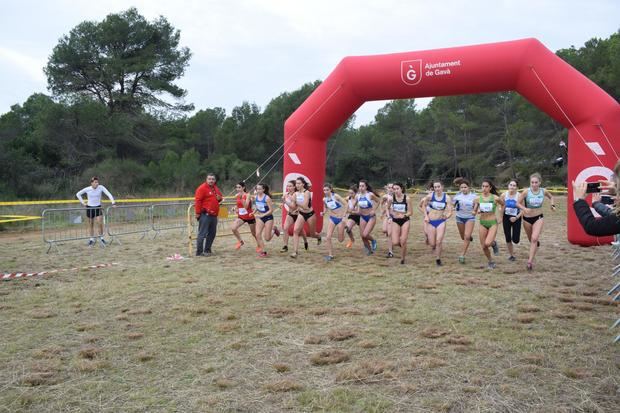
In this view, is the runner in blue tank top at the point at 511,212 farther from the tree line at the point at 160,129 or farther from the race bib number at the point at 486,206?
the tree line at the point at 160,129

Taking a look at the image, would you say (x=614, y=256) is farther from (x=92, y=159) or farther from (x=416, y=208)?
(x=92, y=159)

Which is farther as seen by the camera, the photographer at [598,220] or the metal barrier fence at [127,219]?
the metal barrier fence at [127,219]

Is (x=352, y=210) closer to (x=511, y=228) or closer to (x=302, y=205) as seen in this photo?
(x=302, y=205)

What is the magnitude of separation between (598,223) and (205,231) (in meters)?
7.63

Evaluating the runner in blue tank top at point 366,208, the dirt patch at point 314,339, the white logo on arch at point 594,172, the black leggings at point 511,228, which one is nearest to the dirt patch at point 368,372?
the dirt patch at point 314,339

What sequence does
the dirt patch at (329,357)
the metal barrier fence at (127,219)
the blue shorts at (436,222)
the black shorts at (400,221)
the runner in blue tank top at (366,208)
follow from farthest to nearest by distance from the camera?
the metal barrier fence at (127,219), the runner in blue tank top at (366,208), the black shorts at (400,221), the blue shorts at (436,222), the dirt patch at (329,357)

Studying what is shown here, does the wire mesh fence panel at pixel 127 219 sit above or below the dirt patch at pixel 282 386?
above

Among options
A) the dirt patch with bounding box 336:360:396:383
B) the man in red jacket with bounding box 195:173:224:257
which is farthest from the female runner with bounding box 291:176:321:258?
the dirt patch with bounding box 336:360:396:383

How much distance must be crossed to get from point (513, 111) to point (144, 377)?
3261 centimetres

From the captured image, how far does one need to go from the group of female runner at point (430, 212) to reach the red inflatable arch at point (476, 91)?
4.25 feet

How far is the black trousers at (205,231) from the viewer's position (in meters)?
9.62

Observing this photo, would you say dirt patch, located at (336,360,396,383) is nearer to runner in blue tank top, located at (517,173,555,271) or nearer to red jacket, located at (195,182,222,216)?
runner in blue tank top, located at (517,173,555,271)

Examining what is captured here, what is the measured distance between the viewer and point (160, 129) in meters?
28.8

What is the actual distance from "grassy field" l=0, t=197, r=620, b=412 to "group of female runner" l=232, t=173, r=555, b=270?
2.47 ft
